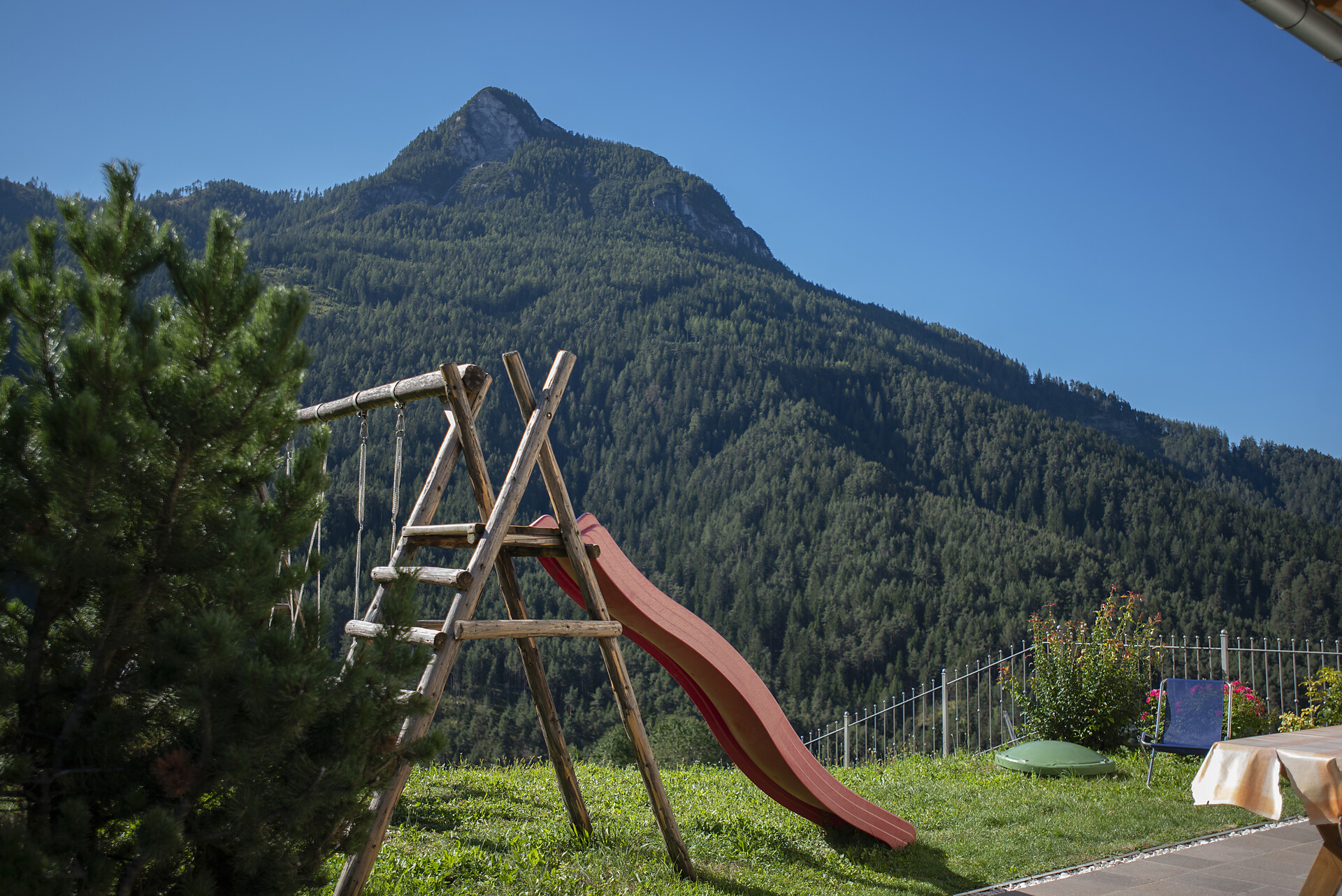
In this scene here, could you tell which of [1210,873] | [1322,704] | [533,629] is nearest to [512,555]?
[533,629]

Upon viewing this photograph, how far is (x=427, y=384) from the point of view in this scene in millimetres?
3674

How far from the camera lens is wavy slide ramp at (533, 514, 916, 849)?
13.2 feet

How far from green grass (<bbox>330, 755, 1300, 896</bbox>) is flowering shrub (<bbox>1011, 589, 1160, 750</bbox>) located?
90cm

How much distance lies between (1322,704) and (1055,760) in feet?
8.96

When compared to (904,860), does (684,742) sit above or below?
below

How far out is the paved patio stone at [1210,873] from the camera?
380cm

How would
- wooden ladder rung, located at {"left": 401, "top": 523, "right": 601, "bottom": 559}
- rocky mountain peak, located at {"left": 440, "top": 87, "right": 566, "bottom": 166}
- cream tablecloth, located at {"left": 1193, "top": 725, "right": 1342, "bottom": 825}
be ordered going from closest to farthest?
cream tablecloth, located at {"left": 1193, "top": 725, "right": 1342, "bottom": 825} < wooden ladder rung, located at {"left": 401, "top": 523, "right": 601, "bottom": 559} < rocky mountain peak, located at {"left": 440, "top": 87, "right": 566, "bottom": 166}

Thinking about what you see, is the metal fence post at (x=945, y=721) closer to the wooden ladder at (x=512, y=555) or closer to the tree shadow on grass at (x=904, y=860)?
the tree shadow on grass at (x=904, y=860)

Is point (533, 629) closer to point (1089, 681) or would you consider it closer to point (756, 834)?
point (756, 834)

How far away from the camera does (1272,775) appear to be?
2646 millimetres

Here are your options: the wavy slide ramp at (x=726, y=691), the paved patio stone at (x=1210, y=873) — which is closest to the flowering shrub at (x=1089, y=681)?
the paved patio stone at (x=1210, y=873)

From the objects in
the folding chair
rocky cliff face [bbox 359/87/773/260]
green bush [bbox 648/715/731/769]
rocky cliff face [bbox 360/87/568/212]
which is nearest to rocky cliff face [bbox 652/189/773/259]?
rocky cliff face [bbox 359/87/773/260]

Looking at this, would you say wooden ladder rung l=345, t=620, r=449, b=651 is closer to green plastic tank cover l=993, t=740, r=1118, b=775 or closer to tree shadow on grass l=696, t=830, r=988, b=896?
tree shadow on grass l=696, t=830, r=988, b=896

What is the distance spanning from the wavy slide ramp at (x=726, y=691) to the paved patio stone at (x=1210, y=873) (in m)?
0.91
